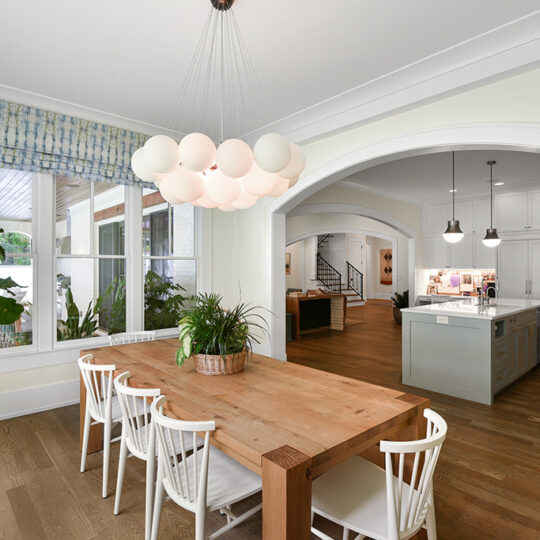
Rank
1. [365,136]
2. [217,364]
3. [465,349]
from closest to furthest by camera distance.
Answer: [217,364]
[365,136]
[465,349]

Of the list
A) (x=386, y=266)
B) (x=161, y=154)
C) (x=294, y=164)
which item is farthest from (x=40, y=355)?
(x=386, y=266)

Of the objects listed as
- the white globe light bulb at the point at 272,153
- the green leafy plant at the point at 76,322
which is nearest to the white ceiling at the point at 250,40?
the white globe light bulb at the point at 272,153

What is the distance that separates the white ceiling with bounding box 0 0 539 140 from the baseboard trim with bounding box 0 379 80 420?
276 cm

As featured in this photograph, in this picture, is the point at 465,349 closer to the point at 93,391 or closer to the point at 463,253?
the point at 93,391

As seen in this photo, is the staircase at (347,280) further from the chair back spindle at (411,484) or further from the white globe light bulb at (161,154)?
the chair back spindle at (411,484)

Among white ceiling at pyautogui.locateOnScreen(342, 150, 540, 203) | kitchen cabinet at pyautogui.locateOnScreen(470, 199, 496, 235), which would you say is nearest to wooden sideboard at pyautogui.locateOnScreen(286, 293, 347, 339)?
white ceiling at pyautogui.locateOnScreen(342, 150, 540, 203)

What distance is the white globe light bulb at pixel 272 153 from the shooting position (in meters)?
1.89

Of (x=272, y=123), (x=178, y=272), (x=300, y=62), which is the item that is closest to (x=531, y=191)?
(x=272, y=123)

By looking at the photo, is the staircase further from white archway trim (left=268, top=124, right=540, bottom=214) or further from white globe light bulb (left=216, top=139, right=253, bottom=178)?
white globe light bulb (left=216, top=139, right=253, bottom=178)

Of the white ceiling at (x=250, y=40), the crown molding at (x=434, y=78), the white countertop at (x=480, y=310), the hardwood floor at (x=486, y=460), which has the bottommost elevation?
the hardwood floor at (x=486, y=460)

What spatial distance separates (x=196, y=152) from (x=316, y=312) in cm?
676

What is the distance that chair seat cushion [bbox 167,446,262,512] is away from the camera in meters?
1.55

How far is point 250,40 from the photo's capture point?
263 cm

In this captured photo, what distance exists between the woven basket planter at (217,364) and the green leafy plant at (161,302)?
95.0 inches
